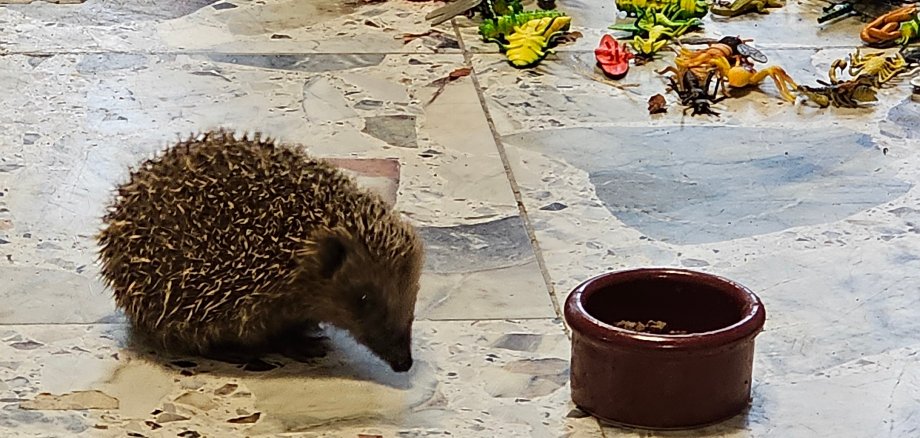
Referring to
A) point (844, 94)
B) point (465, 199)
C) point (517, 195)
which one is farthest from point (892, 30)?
point (465, 199)

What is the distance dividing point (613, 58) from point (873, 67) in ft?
2.65

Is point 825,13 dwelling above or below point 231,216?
below

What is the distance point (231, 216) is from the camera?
7.63ft

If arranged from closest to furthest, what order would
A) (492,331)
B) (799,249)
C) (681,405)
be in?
(681,405) < (492,331) < (799,249)

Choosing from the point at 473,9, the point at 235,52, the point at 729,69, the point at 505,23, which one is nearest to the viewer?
the point at 729,69

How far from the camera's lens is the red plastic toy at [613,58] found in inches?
168

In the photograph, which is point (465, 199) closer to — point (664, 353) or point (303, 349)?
point (303, 349)

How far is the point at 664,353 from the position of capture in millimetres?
2150

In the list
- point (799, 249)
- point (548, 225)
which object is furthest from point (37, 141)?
point (799, 249)

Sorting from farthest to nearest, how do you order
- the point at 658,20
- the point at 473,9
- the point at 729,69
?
the point at 473,9
the point at 658,20
the point at 729,69

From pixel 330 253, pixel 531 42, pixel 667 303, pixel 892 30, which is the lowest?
pixel 892 30

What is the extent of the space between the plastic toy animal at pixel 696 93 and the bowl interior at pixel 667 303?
5.29 ft

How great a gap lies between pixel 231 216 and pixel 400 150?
131 cm

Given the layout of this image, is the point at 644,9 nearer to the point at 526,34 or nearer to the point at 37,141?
the point at 526,34
